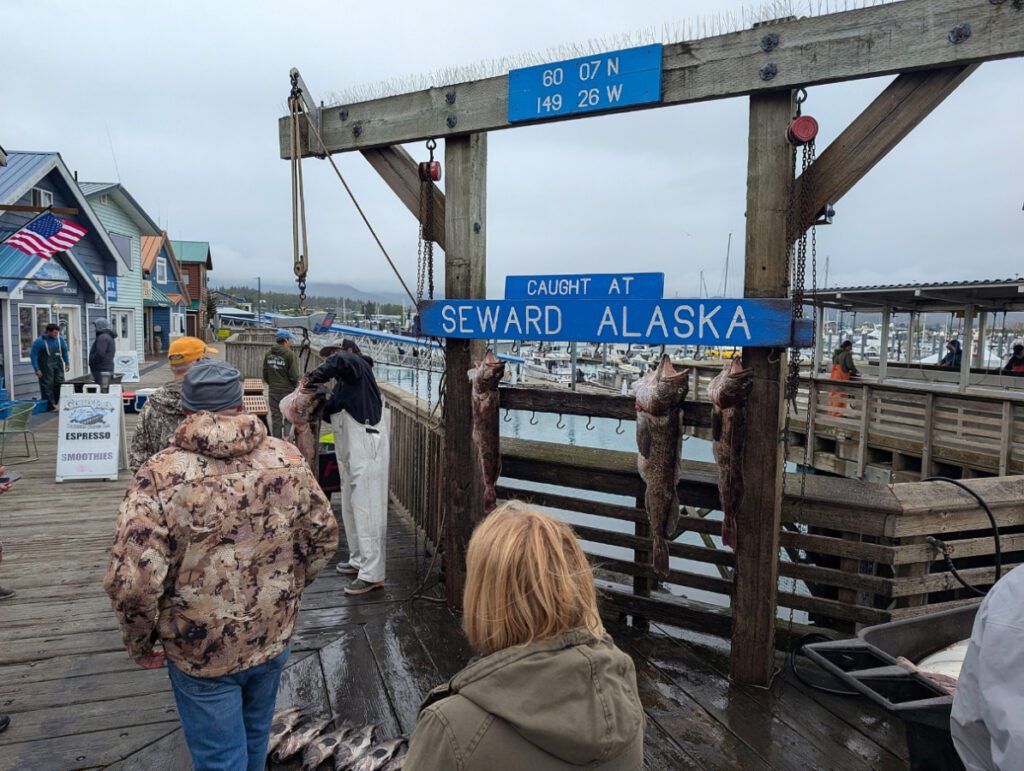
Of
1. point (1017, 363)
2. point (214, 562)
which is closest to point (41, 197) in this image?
point (214, 562)

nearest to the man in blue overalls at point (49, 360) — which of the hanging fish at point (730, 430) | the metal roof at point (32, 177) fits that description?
the metal roof at point (32, 177)

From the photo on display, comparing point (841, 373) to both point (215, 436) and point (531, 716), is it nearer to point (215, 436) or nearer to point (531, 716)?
point (215, 436)

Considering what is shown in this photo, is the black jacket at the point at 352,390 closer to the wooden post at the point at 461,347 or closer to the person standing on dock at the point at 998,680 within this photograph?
the wooden post at the point at 461,347

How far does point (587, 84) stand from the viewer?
3.65m

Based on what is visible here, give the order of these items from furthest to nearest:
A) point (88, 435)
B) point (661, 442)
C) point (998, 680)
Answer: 1. point (88, 435)
2. point (661, 442)
3. point (998, 680)

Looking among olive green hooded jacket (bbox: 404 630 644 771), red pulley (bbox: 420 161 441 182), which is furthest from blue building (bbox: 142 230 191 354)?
olive green hooded jacket (bbox: 404 630 644 771)

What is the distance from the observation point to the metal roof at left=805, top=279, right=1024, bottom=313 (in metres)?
13.0

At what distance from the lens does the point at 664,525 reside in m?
3.58

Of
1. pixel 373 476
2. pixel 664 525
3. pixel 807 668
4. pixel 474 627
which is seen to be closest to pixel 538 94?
pixel 664 525

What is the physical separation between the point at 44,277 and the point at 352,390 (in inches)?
478

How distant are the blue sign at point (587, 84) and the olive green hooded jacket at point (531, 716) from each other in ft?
9.98

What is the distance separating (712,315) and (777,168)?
805 millimetres

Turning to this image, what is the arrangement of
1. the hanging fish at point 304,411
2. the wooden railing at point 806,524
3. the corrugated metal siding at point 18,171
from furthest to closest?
the corrugated metal siding at point 18,171 < the hanging fish at point 304,411 < the wooden railing at point 806,524

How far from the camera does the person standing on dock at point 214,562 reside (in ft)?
6.64
